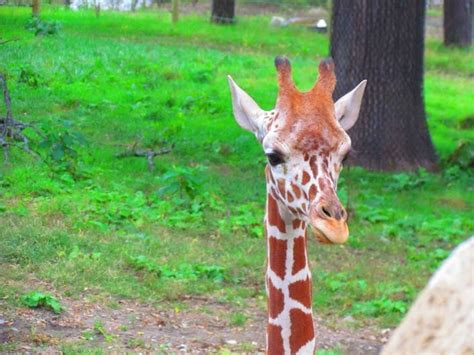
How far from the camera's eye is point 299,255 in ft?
15.6

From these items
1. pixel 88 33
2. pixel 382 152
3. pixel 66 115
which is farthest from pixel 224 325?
pixel 88 33

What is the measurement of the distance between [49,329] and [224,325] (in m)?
1.10

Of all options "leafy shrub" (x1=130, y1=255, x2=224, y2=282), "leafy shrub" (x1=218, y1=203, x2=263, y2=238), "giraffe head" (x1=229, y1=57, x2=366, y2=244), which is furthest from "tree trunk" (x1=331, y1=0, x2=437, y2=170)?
"giraffe head" (x1=229, y1=57, x2=366, y2=244)

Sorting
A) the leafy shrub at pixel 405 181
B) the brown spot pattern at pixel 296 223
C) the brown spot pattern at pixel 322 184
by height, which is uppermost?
the brown spot pattern at pixel 322 184

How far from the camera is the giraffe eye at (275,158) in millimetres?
4754

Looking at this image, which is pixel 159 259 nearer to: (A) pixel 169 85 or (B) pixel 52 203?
(B) pixel 52 203

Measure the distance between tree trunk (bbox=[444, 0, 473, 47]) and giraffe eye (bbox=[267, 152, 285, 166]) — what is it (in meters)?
Answer: 18.2

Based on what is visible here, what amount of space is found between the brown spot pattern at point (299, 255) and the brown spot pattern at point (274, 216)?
0.08 m

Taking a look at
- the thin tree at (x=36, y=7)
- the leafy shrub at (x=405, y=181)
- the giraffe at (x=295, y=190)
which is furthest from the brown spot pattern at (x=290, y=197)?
the thin tree at (x=36, y=7)

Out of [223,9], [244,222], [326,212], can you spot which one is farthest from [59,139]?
[223,9]

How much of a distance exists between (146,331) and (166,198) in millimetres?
2839

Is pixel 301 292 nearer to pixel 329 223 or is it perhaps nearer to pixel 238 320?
pixel 329 223

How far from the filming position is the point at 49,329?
22.9 feet

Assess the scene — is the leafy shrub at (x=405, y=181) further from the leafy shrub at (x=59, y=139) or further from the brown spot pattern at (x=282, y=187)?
the brown spot pattern at (x=282, y=187)
